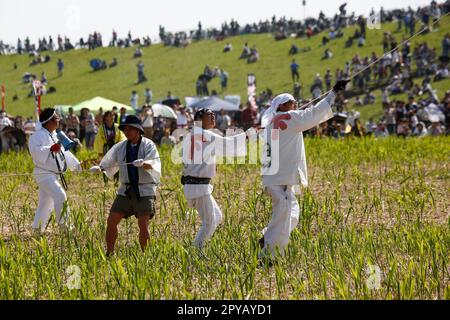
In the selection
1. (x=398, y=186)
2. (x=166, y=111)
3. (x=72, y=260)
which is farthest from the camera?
(x=166, y=111)

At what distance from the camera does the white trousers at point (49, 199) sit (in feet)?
30.8

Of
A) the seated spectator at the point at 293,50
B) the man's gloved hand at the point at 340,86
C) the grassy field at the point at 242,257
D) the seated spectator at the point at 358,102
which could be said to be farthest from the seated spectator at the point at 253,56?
the man's gloved hand at the point at 340,86

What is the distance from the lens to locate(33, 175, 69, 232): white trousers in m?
9.40

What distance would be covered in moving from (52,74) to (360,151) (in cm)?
4313

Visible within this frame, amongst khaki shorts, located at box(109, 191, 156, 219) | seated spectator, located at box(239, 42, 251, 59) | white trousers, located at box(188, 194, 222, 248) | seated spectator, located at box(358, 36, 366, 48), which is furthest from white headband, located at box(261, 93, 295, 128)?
seated spectator, located at box(239, 42, 251, 59)

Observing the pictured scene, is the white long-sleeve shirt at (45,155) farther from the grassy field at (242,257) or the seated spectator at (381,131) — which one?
the seated spectator at (381,131)

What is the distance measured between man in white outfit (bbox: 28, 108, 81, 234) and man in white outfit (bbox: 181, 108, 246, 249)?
1.84m

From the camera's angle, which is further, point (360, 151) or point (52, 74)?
point (52, 74)

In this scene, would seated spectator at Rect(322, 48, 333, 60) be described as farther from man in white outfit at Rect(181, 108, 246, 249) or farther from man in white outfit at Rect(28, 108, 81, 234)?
man in white outfit at Rect(181, 108, 246, 249)

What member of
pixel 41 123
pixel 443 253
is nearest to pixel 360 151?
pixel 41 123

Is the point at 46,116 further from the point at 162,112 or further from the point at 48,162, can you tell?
the point at 162,112

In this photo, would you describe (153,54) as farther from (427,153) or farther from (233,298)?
(233,298)

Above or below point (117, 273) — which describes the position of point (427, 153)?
above

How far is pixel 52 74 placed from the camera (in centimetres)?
5672
